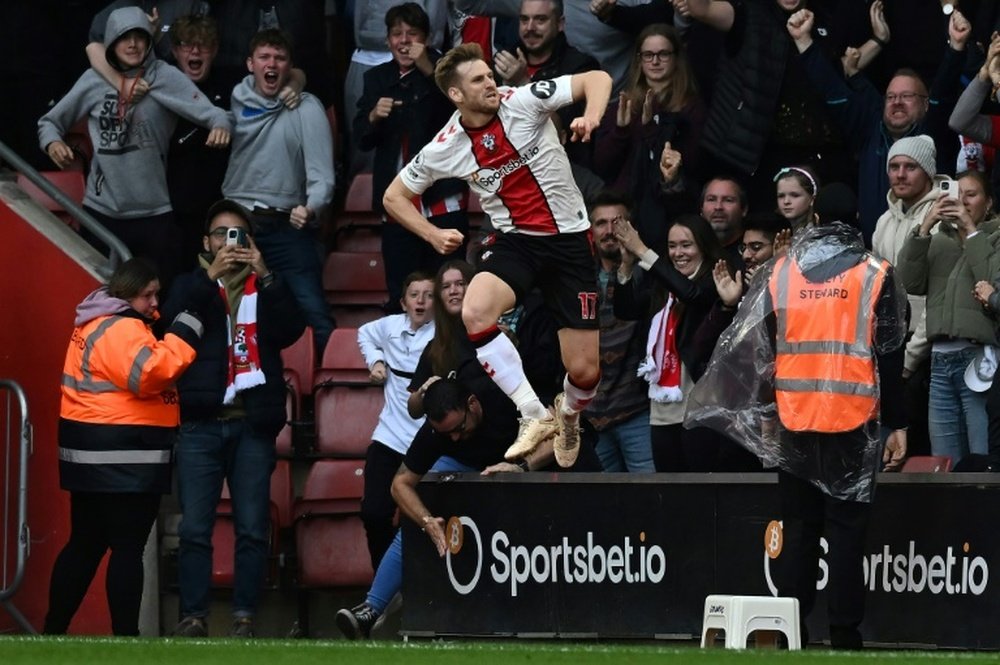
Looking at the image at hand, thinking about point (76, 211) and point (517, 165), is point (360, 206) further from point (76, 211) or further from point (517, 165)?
point (517, 165)

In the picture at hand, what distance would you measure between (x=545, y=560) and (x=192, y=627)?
2251 mm

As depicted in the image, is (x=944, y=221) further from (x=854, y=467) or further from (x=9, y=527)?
(x=9, y=527)

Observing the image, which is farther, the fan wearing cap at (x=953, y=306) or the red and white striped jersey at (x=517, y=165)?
the fan wearing cap at (x=953, y=306)

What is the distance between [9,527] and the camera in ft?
38.9

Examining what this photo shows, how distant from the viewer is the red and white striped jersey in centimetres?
940

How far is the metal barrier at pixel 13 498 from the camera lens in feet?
37.6

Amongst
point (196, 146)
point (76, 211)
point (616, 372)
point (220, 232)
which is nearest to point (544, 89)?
point (616, 372)

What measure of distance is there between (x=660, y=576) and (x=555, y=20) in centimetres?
435

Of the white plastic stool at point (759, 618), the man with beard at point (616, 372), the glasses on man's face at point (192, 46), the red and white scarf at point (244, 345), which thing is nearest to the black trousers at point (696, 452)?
the man with beard at point (616, 372)

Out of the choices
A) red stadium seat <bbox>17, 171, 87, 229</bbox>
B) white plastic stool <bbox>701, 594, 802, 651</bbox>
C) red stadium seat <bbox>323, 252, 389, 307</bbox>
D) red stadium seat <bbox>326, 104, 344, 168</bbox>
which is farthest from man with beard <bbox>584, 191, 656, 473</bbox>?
red stadium seat <bbox>17, 171, 87, 229</bbox>

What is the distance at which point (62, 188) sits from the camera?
42.7 feet

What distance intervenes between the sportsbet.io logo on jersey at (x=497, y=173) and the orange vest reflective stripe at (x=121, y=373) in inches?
71.2

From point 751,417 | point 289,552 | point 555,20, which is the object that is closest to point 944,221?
point 751,417

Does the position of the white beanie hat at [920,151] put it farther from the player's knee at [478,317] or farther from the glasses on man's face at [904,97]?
the player's knee at [478,317]
